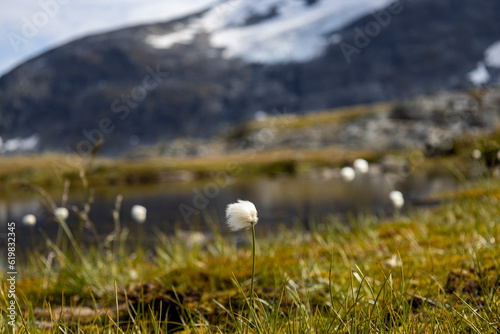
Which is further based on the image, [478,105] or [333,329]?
[478,105]

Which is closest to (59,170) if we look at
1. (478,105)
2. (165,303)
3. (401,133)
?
(165,303)

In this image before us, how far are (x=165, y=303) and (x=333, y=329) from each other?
2.15 meters

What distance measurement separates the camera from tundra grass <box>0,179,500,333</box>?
3203 millimetres

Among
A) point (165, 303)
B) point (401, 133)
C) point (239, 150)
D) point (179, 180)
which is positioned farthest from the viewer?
point (239, 150)

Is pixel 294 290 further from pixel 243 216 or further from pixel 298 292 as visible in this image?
pixel 243 216

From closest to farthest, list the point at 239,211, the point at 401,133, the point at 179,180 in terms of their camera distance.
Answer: the point at 239,211 → the point at 179,180 → the point at 401,133

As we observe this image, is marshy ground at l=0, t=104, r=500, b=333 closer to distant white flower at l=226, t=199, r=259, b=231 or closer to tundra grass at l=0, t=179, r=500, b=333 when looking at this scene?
tundra grass at l=0, t=179, r=500, b=333

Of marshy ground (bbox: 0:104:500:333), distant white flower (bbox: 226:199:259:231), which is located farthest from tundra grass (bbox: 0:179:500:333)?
distant white flower (bbox: 226:199:259:231)

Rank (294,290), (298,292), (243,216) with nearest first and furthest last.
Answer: (243,216) → (294,290) → (298,292)

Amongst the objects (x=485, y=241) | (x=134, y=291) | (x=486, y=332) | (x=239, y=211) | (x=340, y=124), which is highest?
(x=239, y=211)

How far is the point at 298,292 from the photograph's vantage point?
485 cm

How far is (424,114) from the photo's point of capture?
154375 millimetres

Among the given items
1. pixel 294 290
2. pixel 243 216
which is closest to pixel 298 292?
pixel 294 290

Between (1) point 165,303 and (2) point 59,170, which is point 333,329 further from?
(2) point 59,170
